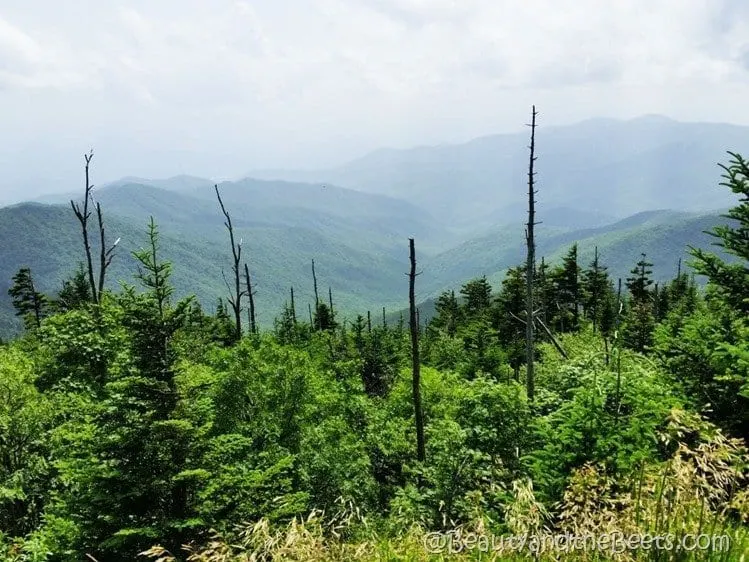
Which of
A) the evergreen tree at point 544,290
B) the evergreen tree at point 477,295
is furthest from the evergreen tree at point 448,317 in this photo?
the evergreen tree at point 544,290

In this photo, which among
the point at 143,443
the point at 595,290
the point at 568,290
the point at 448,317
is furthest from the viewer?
the point at 448,317

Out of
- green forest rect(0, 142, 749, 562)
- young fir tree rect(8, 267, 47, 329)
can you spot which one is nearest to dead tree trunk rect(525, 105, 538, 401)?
green forest rect(0, 142, 749, 562)

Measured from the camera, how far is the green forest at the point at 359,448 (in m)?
3.81

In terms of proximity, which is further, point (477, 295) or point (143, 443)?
point (477, 295)

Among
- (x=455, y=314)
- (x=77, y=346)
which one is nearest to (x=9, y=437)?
(x=77, y=346)

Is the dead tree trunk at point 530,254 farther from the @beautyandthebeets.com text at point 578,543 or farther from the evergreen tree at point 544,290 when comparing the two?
the evergreen tree at point 544,290

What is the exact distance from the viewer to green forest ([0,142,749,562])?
3807mm

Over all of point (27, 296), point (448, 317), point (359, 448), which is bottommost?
A: point (448, 317)

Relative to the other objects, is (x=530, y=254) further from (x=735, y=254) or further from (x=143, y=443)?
(x=143, y=443)

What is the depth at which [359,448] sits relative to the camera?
19.9 m

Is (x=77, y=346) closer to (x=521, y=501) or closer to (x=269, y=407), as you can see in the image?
(x=269, y=407)

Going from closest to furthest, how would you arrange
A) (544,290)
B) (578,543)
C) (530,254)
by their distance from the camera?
(578,543)
(530,254)
(544,290)

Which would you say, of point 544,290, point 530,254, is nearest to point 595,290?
point 544,290

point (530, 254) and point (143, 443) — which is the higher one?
point (530, 254)
